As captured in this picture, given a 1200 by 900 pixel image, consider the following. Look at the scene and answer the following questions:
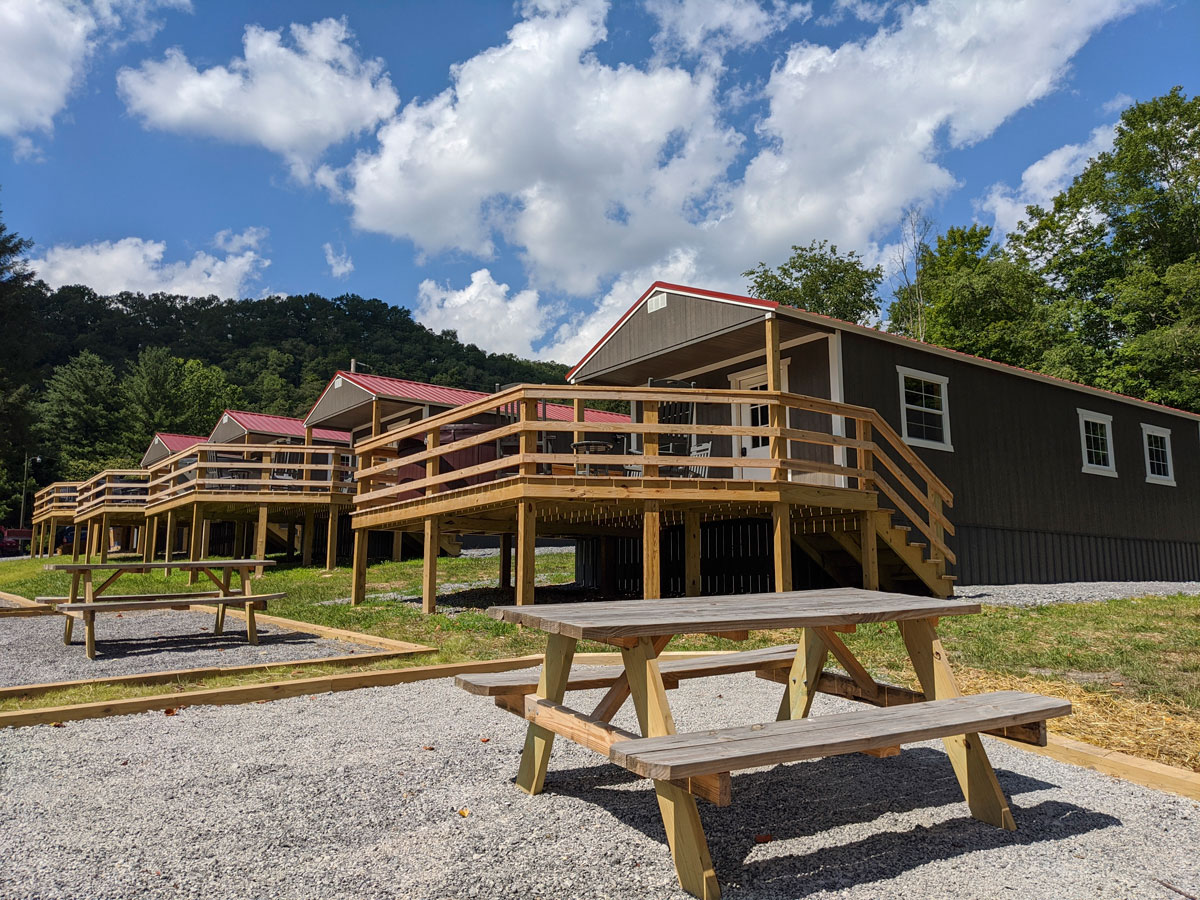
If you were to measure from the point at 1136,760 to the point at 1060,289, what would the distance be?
31894 millimetres

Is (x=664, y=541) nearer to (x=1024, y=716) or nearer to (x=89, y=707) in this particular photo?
(x=89, y=707)

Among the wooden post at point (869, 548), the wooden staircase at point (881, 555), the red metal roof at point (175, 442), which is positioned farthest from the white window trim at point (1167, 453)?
the red metal roof at point (175, 442)

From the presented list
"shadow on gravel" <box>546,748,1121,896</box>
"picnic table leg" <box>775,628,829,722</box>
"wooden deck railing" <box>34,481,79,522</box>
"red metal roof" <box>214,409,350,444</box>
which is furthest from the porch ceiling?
"wooden deck railing" <box>34,481,79,522</box>

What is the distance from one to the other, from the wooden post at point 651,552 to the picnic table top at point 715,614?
4.48 m

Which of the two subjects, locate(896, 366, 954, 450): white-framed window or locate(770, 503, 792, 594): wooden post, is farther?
locate(896, 366, 954, 450): white-framed window

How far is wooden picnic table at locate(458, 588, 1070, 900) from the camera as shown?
260 cm

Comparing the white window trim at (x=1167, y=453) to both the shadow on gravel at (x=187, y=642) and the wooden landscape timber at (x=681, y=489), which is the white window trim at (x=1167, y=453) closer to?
the wooden landscape timber at (x=681, y=489)

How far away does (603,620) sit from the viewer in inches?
118

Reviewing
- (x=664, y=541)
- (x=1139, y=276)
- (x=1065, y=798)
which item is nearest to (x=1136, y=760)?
(x=1065, y=798)

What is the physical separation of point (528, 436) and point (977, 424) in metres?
8.40

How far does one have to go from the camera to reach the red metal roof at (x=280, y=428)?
82.9 ft

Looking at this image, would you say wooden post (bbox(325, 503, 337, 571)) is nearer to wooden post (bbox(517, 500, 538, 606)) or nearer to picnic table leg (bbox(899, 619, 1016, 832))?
wooden post (bbox(517, 500, 538, 606))

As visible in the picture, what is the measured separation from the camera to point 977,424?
13602 millimetres

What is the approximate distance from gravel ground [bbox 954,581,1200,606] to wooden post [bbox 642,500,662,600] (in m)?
4.22
